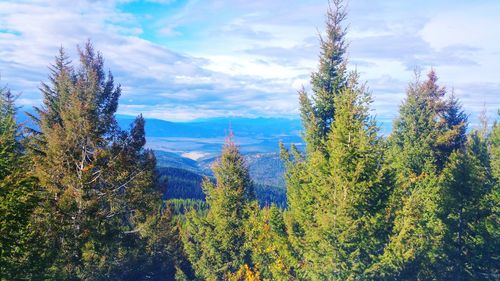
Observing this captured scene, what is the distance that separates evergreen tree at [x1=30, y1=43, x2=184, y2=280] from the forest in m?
0.07

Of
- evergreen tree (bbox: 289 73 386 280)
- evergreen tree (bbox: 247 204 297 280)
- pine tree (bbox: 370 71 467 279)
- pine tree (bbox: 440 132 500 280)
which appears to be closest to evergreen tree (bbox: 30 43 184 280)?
evergreen tree (bbox: 247 204 297 280)

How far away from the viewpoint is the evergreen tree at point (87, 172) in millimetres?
17578

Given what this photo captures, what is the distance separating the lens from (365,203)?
14.8m

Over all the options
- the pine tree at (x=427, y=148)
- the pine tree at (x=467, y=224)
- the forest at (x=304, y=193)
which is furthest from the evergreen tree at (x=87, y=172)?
the pine tree at (x=467, y=224)

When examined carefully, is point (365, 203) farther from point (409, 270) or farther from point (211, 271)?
point (211, 271)

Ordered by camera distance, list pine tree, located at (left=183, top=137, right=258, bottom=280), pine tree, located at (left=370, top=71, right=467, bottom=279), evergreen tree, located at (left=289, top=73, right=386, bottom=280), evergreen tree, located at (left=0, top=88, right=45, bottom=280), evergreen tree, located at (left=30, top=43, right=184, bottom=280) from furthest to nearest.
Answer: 1. pine tree, located at (left=183, top=137, right=258, bottom=280)
2. pine tree, located at (left=370, top=71, right=467, bottom=279)
3. evergreen tree, located at (left=30, top=43, right=184, bottom=280)
4. evergreen tree, located at (left=289, top=73, right=386, bottom=280)
5. evergreen tree, located at (left=0, top=88, right=45, bottom=280)

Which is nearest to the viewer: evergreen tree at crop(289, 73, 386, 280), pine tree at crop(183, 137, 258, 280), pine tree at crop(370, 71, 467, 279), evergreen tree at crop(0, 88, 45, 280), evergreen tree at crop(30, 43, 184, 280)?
evergreen tree at crop(0, 88, 45, 280)

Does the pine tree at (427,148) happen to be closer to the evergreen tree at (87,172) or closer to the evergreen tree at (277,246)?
the evergreen tree at (277,246)

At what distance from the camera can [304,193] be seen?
17938 mm

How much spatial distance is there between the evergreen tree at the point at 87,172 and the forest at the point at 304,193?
0.07 metres

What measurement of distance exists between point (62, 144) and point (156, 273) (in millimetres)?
27453

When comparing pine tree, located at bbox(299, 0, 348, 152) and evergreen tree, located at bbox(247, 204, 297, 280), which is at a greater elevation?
pine tree, located at bbox(299, 0, 348, 152)

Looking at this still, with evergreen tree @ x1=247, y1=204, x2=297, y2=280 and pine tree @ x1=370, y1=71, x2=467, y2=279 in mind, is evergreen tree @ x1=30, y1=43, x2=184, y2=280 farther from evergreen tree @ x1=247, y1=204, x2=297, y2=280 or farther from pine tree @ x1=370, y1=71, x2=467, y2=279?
pine tree @ x1=370, y1=71, x2=467, y2=279

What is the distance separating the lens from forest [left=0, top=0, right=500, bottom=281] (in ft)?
48.1
